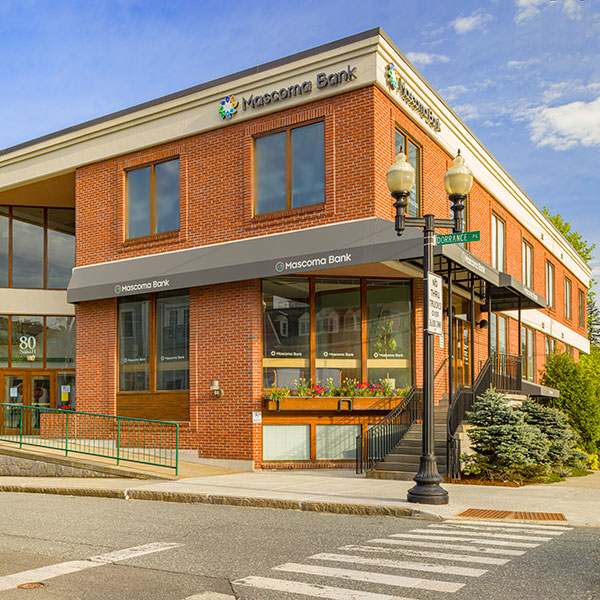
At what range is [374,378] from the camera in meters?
17.6

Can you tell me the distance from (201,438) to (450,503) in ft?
26.8

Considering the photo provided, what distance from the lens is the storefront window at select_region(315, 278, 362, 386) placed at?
17.6 meters

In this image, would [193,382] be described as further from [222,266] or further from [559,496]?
[559,496]

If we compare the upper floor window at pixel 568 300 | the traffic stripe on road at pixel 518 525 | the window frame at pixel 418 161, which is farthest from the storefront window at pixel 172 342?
the upper floor window at pixel 568 300

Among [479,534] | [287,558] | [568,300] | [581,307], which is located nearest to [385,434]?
[479,534]

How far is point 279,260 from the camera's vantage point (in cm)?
1666

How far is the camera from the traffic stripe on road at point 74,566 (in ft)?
21.5

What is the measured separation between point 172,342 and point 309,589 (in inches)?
523

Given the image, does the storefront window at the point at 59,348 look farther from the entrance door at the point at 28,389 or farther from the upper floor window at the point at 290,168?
the upper floor window at the point at 290,168

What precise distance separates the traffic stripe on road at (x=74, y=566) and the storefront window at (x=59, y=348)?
1650cm

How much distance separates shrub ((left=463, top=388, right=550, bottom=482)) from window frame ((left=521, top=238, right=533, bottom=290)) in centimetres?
1441

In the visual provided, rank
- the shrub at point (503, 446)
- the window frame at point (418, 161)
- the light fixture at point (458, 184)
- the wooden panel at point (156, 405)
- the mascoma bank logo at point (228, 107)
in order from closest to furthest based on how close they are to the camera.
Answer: the light fixture at point (458, 184)
the shrub at point (503, 446)
the window frame at point (418, 161)
the mascoma bank logo at point (228, 107)
the wooden panel at point (156, 405)

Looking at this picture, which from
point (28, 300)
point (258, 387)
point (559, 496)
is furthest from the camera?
point (28, 300)

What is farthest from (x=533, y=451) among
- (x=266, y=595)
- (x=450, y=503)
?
(x=266, y=595)
